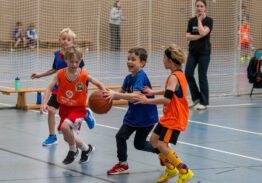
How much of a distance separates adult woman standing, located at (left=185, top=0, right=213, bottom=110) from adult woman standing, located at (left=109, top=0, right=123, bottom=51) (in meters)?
9.01

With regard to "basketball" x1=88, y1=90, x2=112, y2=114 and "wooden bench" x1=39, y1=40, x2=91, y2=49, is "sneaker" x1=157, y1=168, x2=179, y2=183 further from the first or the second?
"wooden bench" x1=39, y1=40, x2=91, y2=49

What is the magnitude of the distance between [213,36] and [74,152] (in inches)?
522

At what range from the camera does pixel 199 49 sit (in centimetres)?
1212

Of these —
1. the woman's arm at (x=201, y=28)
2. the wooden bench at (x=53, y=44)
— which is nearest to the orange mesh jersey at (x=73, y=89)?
the woman's arm at (x=201, y=28)

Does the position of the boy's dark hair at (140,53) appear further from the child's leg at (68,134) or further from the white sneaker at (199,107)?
the white sneaker at (199,107)

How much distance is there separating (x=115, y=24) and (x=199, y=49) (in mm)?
10634

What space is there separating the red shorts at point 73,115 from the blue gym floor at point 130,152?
0.44 meters

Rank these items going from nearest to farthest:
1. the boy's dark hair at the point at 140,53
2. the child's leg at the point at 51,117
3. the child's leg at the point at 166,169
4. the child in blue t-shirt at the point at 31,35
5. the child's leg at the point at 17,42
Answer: the child's leg at the point at 166,169
the boy's dark hair at the point at 140,53
the child's leg at the point at 51,117
the child in blue t-shirt at the point at 31,35
the child's leg at the point at 17,42

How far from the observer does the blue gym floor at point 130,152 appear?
23.4 ft

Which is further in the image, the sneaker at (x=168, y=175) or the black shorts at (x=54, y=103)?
the black shorts at (x=54, y=103)

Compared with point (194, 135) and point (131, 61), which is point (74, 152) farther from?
point (194, 135)

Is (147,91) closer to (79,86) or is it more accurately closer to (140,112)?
(140,112)

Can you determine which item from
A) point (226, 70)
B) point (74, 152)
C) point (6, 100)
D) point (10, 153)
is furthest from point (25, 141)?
point (226, 70)

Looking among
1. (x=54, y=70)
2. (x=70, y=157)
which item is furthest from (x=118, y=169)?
(x=54, y=70)
